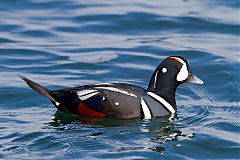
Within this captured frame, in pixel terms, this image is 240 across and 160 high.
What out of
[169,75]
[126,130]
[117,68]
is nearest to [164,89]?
[169,75]

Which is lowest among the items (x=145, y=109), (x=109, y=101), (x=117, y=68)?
(x=145, y=109)

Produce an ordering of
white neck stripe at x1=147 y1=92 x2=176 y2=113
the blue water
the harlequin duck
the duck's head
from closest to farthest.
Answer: the blue water, the harlequin duck, white neck stripe at x1=147 y1=92 x2=176 y2=113, the duck's head

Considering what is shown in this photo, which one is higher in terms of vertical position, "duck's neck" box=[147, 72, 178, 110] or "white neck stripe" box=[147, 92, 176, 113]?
"duck's neck" box=[147, 72, 178, 110]

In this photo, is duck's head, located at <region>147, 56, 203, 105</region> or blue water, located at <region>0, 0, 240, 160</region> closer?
blue water, located at <region>0, 0, 240, 160</region>

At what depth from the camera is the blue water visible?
11.5 meters

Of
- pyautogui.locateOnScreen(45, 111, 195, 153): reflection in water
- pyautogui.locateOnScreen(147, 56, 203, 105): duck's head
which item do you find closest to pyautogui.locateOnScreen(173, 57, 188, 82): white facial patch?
pyautogui.locateOnScreen(147, 56, 203, 105): duck's head

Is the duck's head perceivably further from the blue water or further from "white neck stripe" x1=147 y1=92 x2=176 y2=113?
the blue water

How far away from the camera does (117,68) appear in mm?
15633

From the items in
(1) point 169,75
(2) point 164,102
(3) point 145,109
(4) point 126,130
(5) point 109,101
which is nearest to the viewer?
(4) point 126,130

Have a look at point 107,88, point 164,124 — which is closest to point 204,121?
point 164,124

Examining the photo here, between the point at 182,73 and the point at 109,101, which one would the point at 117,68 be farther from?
the point at 109,101

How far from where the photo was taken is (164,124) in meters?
12.6

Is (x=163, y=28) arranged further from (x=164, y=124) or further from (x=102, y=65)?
(x=164, y=124)

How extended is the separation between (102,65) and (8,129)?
4120mm
